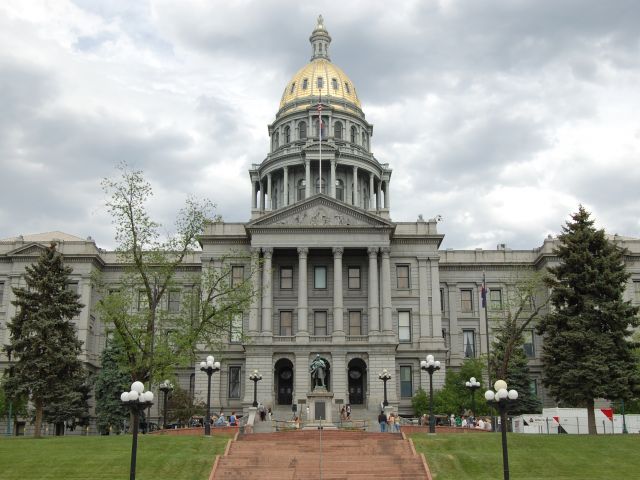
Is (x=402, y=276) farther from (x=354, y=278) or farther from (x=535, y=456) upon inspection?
(x=535, y=456)

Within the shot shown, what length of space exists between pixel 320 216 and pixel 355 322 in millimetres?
9638

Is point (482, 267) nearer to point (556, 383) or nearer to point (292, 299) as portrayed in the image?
point (292, 299)

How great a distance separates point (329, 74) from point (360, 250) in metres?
36.4

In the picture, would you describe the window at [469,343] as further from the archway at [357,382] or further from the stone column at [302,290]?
the stone column at [302,290]

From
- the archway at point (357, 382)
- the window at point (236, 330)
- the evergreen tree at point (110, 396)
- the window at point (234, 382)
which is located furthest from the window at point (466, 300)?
the evergreen tree at point (110, 396)

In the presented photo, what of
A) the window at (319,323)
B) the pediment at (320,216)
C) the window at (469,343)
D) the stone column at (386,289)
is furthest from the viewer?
the window at (469,343)

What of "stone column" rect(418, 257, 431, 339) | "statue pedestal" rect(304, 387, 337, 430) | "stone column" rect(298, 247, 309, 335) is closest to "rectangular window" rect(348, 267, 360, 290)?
"stone column" rect(298, 247, 309, 335)

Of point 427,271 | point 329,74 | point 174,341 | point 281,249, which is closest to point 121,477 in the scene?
point 174,341

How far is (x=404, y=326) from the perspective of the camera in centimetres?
6956

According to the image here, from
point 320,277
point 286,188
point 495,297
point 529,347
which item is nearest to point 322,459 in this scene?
point 320,277

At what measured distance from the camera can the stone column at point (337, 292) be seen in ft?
216

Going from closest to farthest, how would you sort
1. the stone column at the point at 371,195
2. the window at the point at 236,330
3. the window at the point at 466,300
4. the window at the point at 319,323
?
1. the window at the point at 236,330
2. the window at the point at 319,323
3. the window at the point at 466,300
4. the stone column at the point at 371,195

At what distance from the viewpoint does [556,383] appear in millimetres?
44875

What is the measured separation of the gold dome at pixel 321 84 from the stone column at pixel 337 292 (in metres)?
33.2
